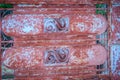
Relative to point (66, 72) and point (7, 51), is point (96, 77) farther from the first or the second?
point (7, 51)

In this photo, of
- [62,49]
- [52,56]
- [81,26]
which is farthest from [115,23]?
[52,56]

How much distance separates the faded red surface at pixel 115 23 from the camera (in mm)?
2656

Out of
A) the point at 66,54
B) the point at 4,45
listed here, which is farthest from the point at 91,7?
the point at 4,45

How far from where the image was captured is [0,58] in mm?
2488

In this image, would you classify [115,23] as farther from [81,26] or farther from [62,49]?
[62,49]

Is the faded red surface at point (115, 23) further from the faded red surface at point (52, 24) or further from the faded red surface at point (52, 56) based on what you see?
the faded red surface at point (52, 56)

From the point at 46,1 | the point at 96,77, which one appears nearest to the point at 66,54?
the point at 96,77

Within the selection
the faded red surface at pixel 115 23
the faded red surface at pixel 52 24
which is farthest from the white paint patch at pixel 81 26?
the faded red surface at pixel 115 23


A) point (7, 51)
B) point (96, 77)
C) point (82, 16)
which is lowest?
point (96, 77)

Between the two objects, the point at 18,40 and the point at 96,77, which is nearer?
the point at 18,40

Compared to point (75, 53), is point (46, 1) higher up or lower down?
higher up

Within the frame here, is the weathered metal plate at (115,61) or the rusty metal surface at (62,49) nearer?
the rusty metal surface at (62,49)

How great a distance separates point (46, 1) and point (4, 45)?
26.8 inches

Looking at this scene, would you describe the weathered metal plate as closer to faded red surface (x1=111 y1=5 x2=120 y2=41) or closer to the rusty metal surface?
the rusty metal surface
